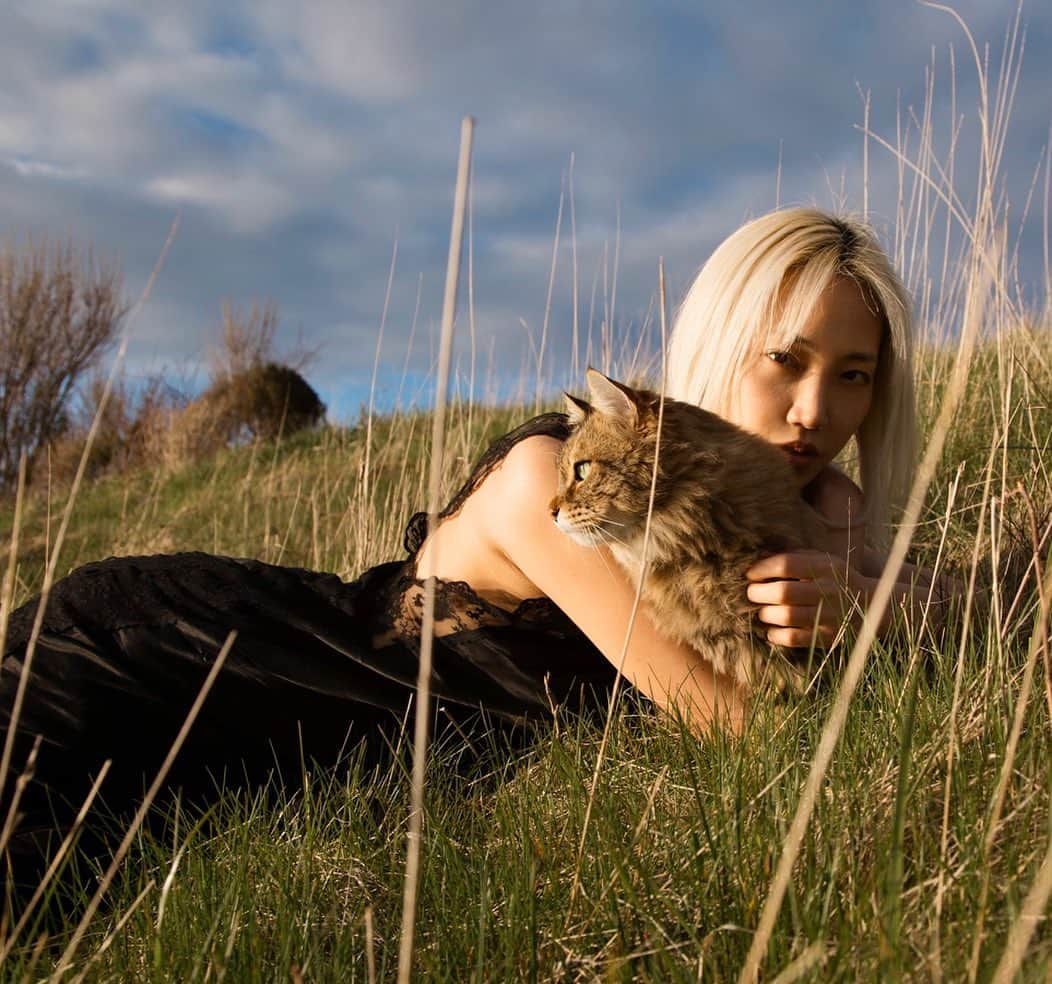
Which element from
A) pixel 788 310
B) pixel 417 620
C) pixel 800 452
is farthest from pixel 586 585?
pixel 788 310

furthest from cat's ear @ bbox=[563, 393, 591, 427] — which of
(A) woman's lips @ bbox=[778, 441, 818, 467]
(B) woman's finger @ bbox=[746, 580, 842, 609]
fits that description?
(B) woman's finger @ bbox=[746, 580, 842, 609]

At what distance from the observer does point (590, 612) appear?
6.57ft

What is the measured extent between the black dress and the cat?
0.34 metres

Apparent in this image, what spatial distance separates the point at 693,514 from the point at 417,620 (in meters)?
0.86

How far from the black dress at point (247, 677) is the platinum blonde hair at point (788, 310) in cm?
46

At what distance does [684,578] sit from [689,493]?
0.18 metres

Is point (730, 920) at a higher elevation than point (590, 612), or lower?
lower

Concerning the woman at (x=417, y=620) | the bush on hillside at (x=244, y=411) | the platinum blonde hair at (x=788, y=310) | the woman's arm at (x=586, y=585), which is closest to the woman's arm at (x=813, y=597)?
the woman's arm at (x=586, y=585)

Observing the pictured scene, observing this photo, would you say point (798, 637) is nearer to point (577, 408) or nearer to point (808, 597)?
point (808, 597)

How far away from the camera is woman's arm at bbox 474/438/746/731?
190 cm

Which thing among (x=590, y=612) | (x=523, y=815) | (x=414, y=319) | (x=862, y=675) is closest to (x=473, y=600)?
(x=590, y=612)

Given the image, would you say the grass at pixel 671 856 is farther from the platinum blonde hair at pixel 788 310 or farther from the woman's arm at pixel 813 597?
the platinum blonde hair at pixel 788 310

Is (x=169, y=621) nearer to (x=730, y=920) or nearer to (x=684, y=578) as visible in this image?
(x=684, y=578)

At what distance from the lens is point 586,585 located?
202 cm
